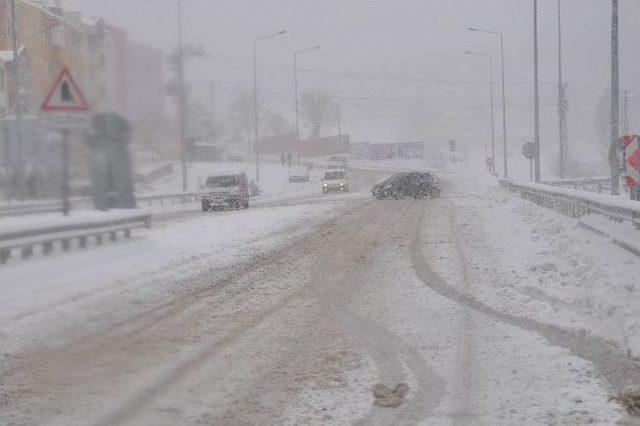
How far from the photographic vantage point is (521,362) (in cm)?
673

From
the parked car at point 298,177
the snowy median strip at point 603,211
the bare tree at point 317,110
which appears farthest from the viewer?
the bare tree at point 317,110

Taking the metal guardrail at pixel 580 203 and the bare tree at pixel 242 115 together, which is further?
the bare tree at pixel 242 115

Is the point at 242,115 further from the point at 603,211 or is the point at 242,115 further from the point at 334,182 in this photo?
the point at 603,211

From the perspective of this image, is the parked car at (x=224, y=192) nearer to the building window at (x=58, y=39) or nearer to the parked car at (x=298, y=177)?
the building window at (x=58, y=39)

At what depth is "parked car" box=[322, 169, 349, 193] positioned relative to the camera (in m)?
53.9

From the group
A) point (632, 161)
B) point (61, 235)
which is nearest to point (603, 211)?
point (632, 161)

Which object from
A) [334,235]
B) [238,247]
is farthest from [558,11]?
[238,247]

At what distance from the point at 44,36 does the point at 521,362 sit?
31591mm

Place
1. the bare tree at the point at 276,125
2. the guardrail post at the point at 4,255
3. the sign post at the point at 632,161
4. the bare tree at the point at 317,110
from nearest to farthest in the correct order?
the guardrail post at the point at 4,255 < the sign post at the point at 632,161 < the bare tree at the point at 317,110 < the bare tree at the point at 276,125

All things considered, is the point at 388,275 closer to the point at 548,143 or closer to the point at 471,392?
the point at 471,392

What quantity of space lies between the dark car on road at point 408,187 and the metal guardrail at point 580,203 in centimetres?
885

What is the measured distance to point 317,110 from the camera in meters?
128

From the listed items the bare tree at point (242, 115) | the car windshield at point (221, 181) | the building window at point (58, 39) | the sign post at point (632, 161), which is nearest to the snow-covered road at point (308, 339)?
the sign post at point (632, 161)

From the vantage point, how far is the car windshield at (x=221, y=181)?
3509cm
